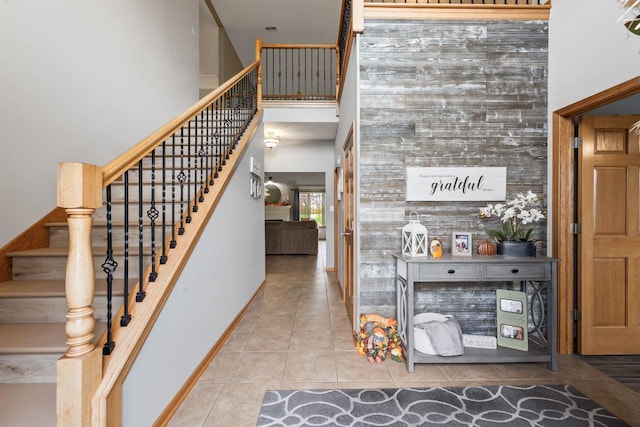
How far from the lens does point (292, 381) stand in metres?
2.15

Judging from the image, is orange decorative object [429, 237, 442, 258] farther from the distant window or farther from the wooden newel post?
the distant window

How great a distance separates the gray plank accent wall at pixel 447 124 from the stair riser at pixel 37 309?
1886 millimetres

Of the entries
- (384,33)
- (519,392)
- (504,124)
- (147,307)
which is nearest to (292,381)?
(147,307)

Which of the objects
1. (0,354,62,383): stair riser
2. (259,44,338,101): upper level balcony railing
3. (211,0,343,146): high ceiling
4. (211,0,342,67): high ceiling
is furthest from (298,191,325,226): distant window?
(0,354,62,383): stair riser

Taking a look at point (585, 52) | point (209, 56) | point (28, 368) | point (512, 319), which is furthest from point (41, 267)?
point (209, 56)

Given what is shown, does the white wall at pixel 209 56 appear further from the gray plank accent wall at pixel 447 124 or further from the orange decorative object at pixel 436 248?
the orange decorative object at pixel 436 248

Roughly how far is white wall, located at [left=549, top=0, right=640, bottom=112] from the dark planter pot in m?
1.22

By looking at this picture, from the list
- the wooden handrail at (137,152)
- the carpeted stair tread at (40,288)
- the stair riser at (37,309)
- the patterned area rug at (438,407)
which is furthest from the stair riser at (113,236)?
the patterned area rug at (438,407)

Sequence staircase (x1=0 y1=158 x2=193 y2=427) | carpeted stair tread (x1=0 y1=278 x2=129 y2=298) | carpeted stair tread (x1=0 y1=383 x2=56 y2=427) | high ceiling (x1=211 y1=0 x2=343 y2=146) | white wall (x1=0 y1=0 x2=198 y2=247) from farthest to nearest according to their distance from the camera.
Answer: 1. high ceiling (x1=211 y1=0 x2=343 y2=146)
2. white wall (x1=0 y1=0 x2=198 y2=247)
3. carpeted stair tread (x1=0 y1=278 x2=129 y2=298)
4. staircase (x1=0 y1=158 x2=193 y2=427)
5. carpeted stair tread (x1=0 y1=383 x2=56 y2=427)

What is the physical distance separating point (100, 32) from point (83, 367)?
3268 mm

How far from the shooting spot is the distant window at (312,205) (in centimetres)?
1405

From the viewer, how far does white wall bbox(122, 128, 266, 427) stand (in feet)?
5.12

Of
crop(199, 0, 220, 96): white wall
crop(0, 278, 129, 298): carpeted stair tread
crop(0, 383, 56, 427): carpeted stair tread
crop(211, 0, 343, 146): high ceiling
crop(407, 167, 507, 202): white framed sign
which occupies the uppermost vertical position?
crop(211, 0, 343, 146): high ceiling

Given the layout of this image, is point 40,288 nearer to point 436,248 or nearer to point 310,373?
point 310,373
